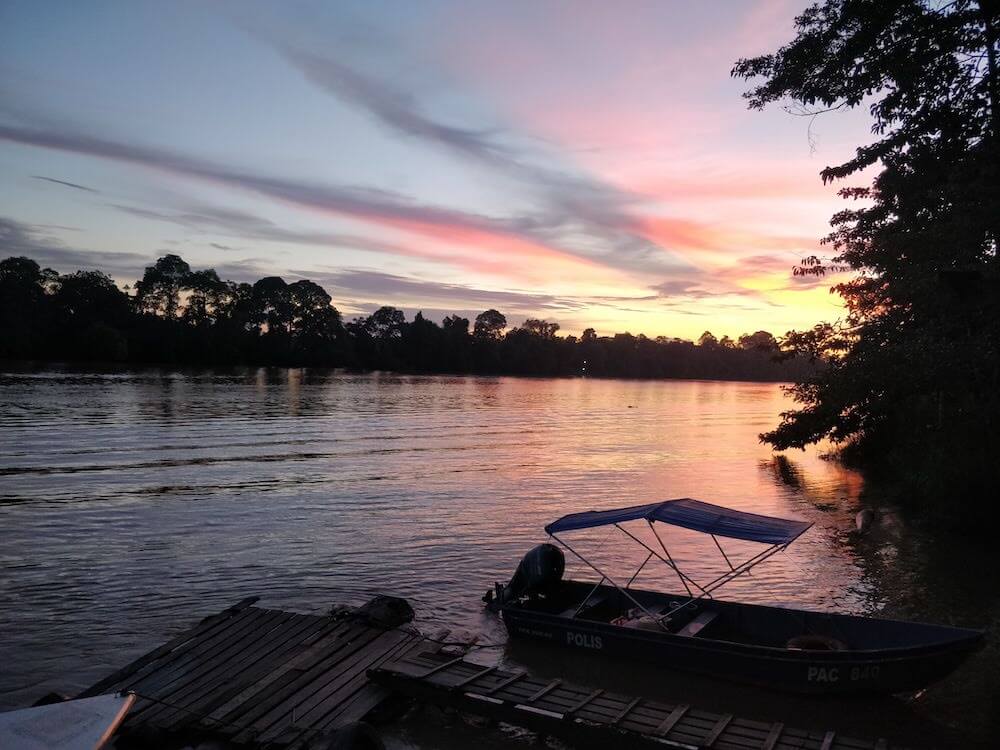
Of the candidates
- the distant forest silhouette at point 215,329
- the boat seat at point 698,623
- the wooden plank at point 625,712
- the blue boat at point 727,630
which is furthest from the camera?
the distant forest silhouette at point 215,329

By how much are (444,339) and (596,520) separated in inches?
6644

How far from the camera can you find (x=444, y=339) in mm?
182000

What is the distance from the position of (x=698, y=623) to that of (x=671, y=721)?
12.5ft

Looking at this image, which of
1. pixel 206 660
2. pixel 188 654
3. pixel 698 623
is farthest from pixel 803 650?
pixel 188 654

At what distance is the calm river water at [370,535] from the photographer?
13.6m

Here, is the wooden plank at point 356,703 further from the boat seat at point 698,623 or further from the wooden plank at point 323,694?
the boat seat at point 698,623

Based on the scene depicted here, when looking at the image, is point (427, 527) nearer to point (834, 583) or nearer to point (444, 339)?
point (834, 583)

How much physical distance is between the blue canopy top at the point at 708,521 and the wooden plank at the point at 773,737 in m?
3.51

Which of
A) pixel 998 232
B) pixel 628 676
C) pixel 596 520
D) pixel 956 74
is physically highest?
pixel 956 74

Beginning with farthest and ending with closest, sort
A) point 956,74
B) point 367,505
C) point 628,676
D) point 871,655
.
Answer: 1. point 367,505
2. point 956,74
3. point 628,676
4. point 871,655

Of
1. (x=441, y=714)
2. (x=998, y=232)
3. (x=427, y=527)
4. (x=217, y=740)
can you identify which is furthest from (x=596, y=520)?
(x=998, y=232)

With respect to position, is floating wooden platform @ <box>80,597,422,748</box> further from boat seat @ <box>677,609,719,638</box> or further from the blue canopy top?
boat seat @ <box>677,609,719,638</box>

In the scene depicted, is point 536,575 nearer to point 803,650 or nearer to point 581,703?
point 581,703

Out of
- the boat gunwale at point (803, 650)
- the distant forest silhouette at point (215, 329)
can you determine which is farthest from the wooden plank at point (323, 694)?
the distant forest silhouette at point (215, 329)
